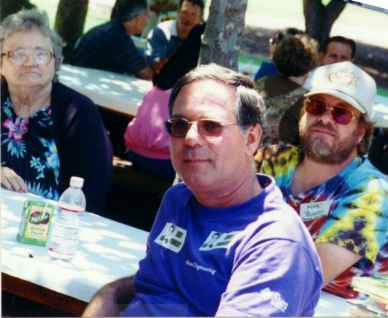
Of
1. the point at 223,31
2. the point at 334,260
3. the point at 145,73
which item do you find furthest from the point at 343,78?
the point at 145,73

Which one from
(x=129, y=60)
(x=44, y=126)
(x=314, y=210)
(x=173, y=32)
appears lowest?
(x=129, y=60)

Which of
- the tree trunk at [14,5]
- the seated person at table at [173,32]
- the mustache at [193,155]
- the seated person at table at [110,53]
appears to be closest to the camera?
the mustache at [193,155]

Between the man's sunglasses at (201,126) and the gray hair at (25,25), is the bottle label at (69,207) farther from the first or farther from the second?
the gray hair at (25,25)

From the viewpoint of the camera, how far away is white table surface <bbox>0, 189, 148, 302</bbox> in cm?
323

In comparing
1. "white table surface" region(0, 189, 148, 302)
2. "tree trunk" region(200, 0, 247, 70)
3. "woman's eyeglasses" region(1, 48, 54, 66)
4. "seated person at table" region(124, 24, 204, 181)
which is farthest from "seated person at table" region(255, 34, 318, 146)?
"white table surface" region(0, 189, 148, 302)

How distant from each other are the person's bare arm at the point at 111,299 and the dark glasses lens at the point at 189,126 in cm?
51

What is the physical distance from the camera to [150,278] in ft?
9.77

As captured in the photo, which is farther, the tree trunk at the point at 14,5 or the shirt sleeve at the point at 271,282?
the tree trunk at the point at 14,5

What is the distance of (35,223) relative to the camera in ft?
11.7

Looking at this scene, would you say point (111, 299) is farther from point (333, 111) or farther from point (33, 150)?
point (33, 150)

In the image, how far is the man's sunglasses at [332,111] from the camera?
3.80 metres

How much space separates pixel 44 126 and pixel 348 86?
159 centimetres

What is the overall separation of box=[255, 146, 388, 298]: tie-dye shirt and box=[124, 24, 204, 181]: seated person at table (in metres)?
2.73

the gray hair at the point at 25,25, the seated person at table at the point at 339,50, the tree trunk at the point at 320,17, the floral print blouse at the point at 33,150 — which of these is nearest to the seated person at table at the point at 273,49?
the seated person at table at the point at 339,50
